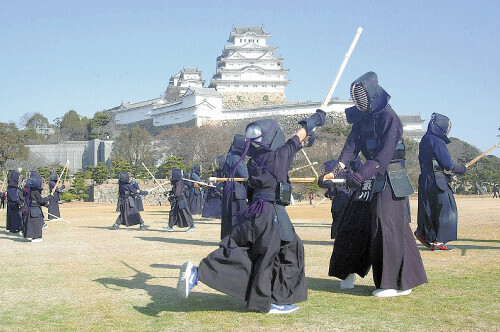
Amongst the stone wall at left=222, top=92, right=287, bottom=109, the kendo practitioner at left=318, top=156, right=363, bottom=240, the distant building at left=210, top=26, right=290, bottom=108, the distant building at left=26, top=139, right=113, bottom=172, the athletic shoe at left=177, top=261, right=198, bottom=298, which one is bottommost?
the athletic shoe at left=177, top=261, right=198, bottom=298

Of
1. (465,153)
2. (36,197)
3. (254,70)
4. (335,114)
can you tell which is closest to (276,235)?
(36,197)

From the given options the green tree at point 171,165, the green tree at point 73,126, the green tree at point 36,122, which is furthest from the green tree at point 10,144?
the green tree at point 36,122

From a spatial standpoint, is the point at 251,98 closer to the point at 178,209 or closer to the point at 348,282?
the point at 178,209

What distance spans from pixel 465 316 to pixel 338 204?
6.74 meters

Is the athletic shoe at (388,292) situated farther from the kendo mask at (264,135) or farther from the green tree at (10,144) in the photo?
the green tree at (10,144)

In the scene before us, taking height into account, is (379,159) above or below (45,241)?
above

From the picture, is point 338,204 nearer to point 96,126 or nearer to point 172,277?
point 172,277

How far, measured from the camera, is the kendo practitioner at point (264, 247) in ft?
17.3

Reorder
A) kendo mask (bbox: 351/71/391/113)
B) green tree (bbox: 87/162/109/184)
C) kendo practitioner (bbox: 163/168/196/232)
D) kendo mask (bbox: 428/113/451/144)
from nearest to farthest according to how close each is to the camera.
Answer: kendo mask (bbox: 351/71/391/113) < kendo mask (bbox: 428/113/451/144) < kendo practitioner (bbox: 163/168/196/232) < green tree (bbox: 87/162/109/184)

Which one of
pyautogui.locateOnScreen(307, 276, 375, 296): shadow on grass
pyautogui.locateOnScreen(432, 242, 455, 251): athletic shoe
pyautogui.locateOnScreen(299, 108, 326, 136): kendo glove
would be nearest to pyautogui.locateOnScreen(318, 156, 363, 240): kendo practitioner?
pyautogui.locateOnScreen(432, 242, 455, 251): athletic shoe

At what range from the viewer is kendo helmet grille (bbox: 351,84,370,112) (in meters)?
6.29

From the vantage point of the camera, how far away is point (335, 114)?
70.9m

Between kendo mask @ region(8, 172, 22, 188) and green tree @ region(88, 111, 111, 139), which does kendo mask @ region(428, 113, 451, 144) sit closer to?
kendo mask @ region(8, 172, 22, 188)

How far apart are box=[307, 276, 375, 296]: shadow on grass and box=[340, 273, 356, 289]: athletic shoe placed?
0.05 m
